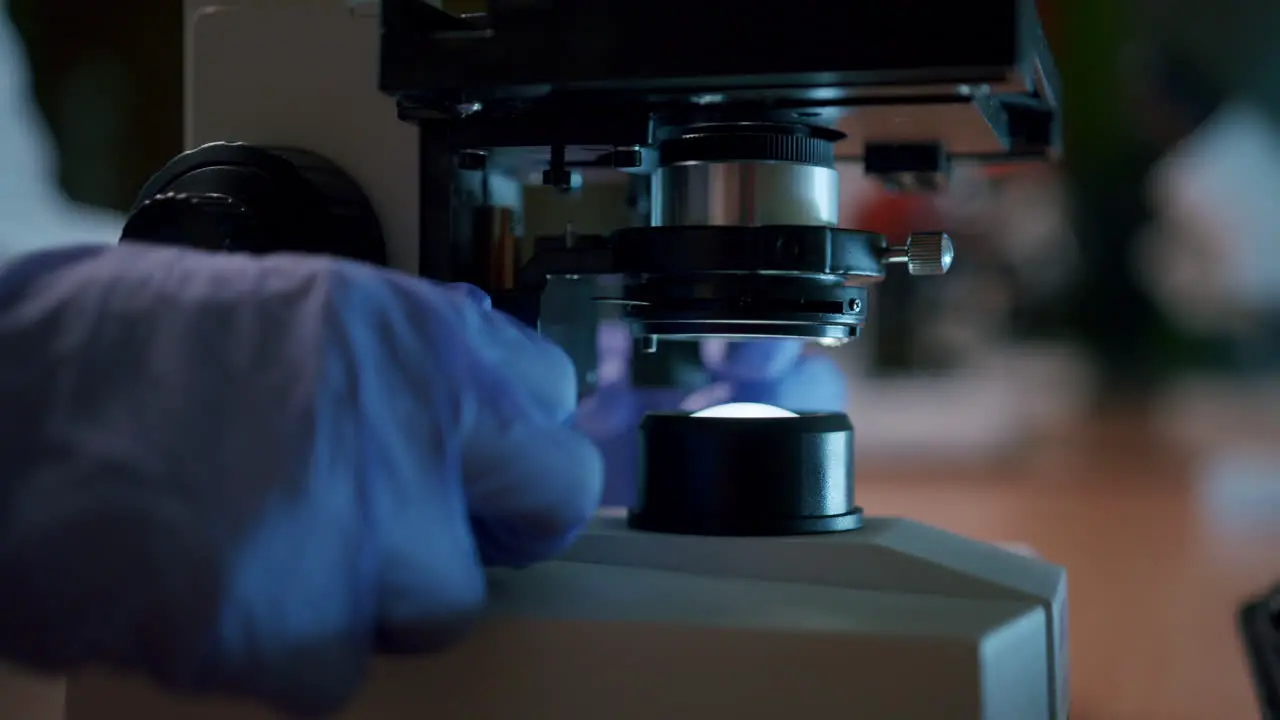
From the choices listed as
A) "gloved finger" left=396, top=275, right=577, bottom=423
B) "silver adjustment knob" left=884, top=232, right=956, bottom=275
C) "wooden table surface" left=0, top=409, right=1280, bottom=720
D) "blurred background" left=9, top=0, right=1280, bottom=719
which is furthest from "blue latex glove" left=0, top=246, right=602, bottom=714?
"blurred background" left=9, top=0, right=1280, bottom=719

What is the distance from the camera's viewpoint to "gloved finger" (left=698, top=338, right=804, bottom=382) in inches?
32.9

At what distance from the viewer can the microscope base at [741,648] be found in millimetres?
467

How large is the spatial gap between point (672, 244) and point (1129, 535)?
1163mm

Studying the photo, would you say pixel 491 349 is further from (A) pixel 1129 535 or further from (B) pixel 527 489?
(A) pixel 1129 535

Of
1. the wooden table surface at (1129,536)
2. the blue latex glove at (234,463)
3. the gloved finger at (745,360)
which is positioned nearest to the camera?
the blue latex glove at (234,463)

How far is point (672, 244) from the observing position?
599 millimetres

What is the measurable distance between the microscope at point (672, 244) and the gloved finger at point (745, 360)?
3.9 inches

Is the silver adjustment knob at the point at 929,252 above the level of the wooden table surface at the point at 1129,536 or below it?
above

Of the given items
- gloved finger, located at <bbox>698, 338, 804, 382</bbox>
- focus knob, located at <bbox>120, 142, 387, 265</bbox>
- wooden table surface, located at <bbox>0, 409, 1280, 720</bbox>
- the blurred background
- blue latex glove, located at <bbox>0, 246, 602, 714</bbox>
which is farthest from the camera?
the blurred background

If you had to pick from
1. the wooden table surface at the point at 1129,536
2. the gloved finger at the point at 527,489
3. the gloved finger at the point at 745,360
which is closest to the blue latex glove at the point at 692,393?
the gloved finger at the point at 745,360

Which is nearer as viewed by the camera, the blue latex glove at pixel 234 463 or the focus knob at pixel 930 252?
the blue latex glove at pixel 234 463

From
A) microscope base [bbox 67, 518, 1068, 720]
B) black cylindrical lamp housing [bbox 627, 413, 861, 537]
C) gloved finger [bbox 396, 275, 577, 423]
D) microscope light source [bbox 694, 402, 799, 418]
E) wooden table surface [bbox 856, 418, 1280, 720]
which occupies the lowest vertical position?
wooden table surface [bbox 856, 418, 1280, 720]

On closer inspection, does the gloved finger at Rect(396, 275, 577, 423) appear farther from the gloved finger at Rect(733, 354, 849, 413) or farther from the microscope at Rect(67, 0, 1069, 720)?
the gloved finger at Rect(733, 354, 849, 413)

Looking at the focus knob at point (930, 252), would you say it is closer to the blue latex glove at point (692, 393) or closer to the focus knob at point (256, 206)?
the blue latex glove at point (692, 393)
